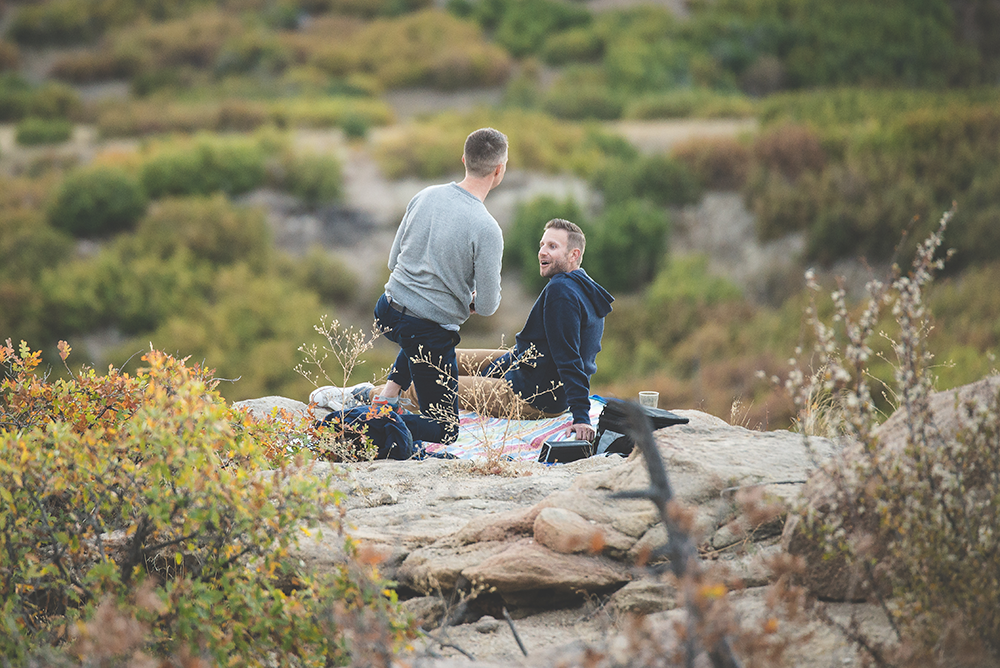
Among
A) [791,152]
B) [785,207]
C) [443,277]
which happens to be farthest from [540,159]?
[443,277]

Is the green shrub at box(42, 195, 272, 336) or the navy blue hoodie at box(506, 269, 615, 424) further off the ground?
the navy blue hoodie at box(506, 269, 615, 424)

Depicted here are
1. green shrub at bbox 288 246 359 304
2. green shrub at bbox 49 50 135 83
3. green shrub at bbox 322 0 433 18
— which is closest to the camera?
green shrub at bbox 288 246 359 304

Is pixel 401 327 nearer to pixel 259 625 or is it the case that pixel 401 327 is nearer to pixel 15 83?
pixel 259 625

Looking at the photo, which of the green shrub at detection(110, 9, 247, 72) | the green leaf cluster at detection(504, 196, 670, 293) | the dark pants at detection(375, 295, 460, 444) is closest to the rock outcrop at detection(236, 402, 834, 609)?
the dark pants at detection(375, 295, 460, 444)

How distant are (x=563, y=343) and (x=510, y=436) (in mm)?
654

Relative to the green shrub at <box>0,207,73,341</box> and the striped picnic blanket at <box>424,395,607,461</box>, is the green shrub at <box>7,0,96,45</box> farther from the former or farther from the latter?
the striped picnic blanket at <box>424,395,607,461</box>

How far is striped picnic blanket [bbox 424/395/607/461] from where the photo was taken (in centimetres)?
473

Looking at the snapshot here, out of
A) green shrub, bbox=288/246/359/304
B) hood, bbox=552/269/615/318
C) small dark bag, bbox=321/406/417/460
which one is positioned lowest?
green shrub, bbox=288/246/359/304

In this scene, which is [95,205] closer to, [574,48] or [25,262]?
[25,262]

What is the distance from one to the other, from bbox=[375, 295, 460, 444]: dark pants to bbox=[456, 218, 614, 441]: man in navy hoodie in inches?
8.6

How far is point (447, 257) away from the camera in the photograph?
468 centimetres

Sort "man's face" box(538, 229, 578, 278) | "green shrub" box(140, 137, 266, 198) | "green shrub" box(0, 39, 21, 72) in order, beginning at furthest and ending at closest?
"green shrub" box(0, 39, 21, 72) → "green shrub" box(140, 137, 266, 198) → "man's face" box(538, 229, 578, 278)

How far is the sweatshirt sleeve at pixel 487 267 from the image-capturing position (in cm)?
463

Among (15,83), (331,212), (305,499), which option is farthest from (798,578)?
(15,83)
